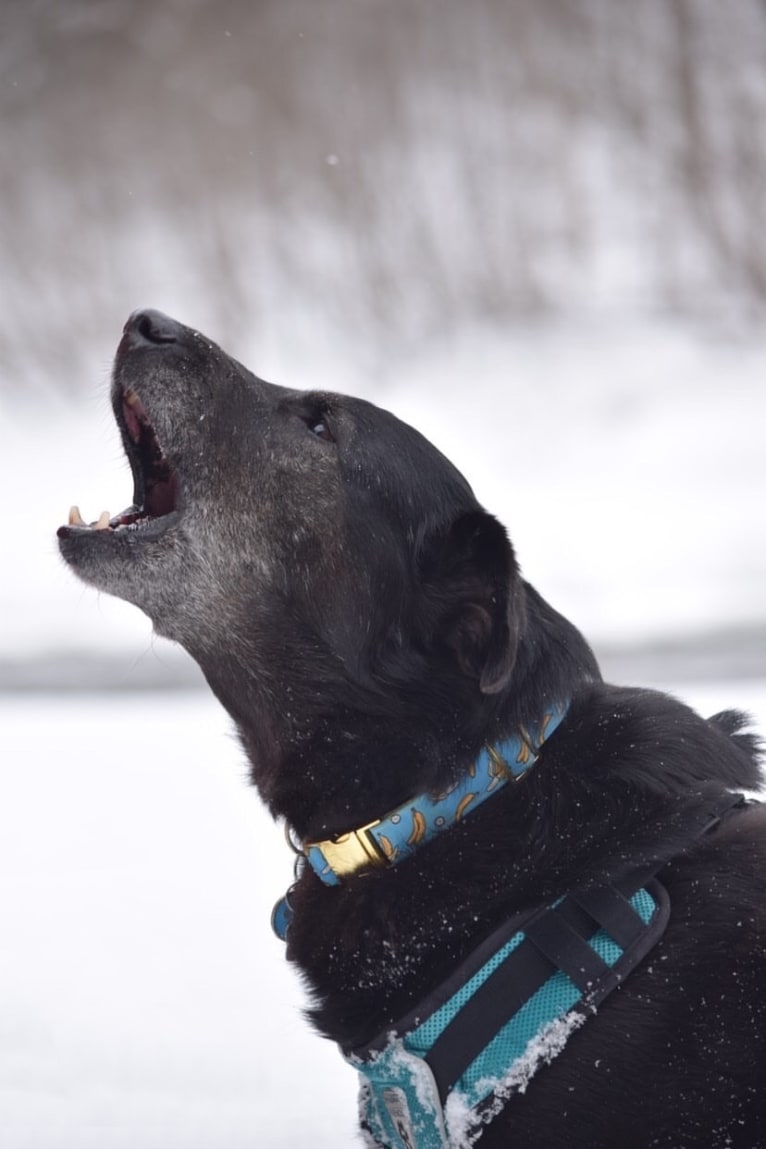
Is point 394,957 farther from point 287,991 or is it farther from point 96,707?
point 96,707

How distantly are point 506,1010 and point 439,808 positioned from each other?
0.36 m

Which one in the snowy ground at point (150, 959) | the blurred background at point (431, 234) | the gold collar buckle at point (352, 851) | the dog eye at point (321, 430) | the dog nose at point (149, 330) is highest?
the blurred background at point (431, 234)

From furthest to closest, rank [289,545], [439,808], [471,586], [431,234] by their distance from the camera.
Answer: [431,234] < [289,545] < [471,586] < [439,808]

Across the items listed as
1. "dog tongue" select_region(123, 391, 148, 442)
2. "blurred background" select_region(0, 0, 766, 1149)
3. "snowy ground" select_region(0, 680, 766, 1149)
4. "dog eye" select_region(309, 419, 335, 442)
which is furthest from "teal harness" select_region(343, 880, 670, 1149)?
"blurred background" select_region(0, 0, 766, 1149)

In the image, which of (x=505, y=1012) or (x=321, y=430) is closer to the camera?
(x=505, y=1012)

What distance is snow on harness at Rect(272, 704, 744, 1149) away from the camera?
1.68m

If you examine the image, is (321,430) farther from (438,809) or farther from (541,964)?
(541,964)

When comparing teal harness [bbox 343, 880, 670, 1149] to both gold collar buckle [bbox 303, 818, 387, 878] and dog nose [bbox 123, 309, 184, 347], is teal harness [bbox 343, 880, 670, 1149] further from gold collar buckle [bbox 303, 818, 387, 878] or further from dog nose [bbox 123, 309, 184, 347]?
dog nose [bbox 123, 309, 184, 347]

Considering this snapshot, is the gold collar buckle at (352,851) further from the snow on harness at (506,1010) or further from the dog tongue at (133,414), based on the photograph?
the dog tongue at (133,414)

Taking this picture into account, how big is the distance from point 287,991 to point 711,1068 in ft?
5.25

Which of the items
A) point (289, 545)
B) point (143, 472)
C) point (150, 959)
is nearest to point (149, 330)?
point (143, 472)

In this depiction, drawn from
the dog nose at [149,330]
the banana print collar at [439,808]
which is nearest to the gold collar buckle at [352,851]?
the banana print collar at [439,808]

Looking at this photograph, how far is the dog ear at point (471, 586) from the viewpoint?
2000 millimetres

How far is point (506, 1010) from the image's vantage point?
67.0 inches
